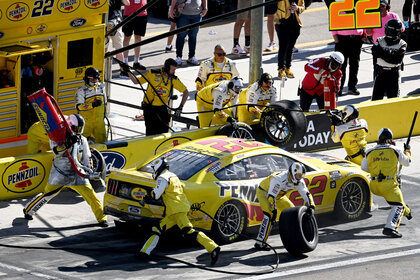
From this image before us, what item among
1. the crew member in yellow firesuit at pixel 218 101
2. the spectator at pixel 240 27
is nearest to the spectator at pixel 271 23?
the spectator at pixel 240 27

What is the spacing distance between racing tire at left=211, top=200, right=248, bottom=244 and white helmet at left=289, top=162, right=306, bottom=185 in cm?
84

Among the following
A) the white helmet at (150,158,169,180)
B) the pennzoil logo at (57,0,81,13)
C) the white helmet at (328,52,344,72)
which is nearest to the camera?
the white helmet at (150,158,169,180)

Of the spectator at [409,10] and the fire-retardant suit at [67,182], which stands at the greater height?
the spectator at [409,10]

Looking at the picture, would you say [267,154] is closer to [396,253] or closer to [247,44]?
[396,253]

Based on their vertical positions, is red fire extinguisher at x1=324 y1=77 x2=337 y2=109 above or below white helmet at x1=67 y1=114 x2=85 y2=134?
above

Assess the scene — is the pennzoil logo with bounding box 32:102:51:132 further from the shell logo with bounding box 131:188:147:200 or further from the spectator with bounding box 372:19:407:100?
the spectator with bounding box 372:19:407:100

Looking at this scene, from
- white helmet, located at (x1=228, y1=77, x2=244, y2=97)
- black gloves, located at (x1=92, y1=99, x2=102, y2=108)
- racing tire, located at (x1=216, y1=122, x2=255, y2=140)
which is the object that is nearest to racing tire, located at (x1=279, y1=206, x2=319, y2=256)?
racing tire, located at (x1=216, y1=122, x2=255, y2=140)

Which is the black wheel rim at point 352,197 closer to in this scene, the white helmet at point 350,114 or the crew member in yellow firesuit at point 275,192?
the crew member in yellow firesuit at point 275,192

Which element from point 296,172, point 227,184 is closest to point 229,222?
point 227,184

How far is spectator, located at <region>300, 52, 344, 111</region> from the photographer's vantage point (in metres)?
19.1

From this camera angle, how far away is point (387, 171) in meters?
15.3

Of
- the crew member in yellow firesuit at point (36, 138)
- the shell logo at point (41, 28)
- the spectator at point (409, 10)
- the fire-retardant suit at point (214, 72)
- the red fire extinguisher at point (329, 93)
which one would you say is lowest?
the crew member in yellow firesuit at point (36, 138)

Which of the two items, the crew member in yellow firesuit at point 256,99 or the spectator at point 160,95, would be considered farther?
the crew member in yellow firesuit at point 256,99

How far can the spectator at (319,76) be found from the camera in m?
19.1
